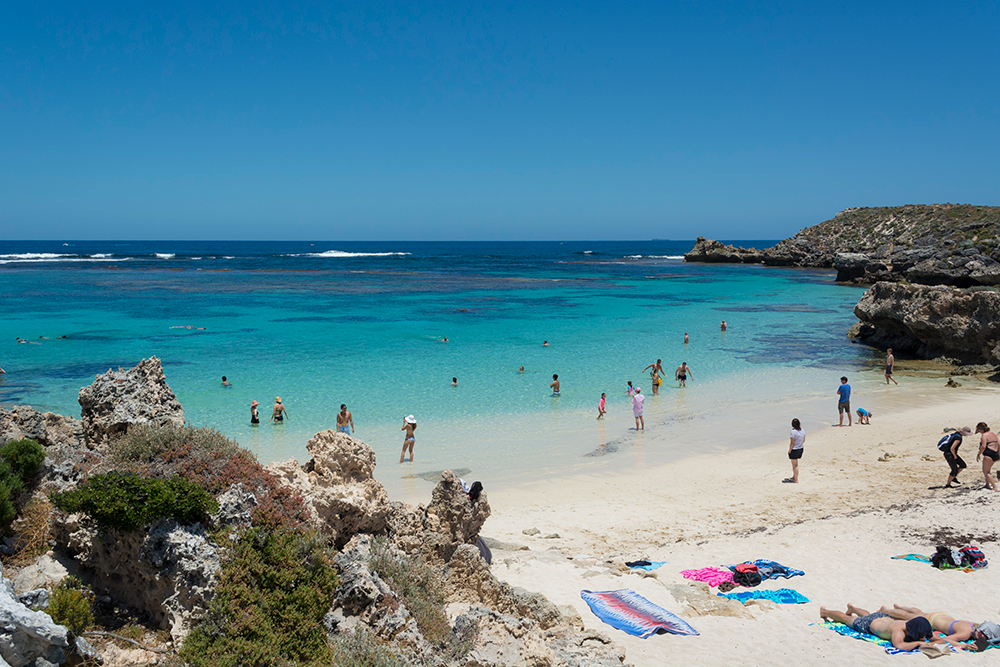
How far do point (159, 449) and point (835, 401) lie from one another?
62.9 ft

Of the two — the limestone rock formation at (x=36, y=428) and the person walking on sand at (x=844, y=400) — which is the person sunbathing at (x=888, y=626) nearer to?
the limestone rock formation at (x=36, y=428)

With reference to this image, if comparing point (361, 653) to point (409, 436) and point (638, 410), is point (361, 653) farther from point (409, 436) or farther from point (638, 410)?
point (638, 410)

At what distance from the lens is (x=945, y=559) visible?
8.23 metres

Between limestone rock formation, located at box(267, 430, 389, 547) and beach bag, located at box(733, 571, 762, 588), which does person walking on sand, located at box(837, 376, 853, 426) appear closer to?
beach bag, located at box(733, 571, 762, 588)

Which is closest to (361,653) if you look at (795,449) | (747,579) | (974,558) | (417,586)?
(417,586)

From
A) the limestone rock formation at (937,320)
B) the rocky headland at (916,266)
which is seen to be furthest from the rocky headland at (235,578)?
the rocky headland at (916,266)

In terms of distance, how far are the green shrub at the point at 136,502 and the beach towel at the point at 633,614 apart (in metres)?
4.40

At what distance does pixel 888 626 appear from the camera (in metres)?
6.70

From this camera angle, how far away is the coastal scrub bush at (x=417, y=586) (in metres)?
5.30

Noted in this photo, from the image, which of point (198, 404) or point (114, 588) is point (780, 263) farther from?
point (114, 588)

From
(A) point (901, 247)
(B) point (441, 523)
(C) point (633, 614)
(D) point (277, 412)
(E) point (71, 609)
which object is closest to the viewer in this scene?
(E) point (71, 609)

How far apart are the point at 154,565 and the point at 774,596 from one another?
6808 millimetres

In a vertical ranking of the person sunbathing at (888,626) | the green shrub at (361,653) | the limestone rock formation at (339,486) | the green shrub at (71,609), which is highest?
the limestone rock formation at (339,486)

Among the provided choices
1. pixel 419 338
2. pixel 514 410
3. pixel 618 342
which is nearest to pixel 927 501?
pixel 514 410
